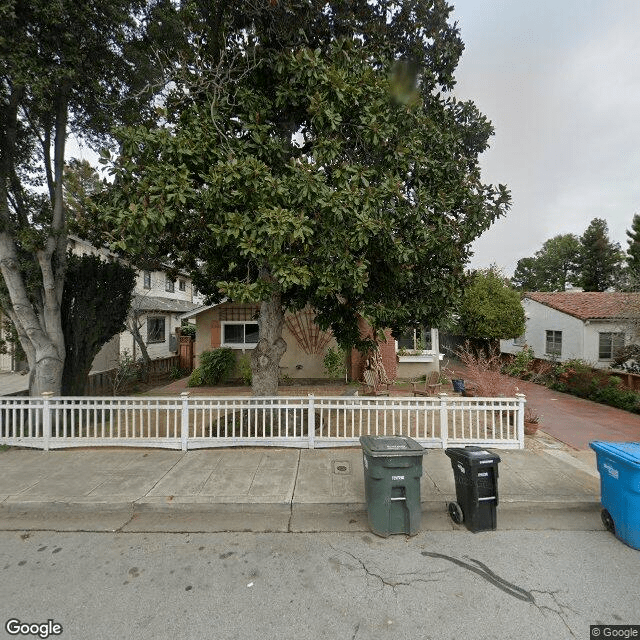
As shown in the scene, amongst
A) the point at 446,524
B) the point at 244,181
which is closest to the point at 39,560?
the point at 446,524

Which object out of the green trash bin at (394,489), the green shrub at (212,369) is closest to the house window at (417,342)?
the green shrub at (212,369)

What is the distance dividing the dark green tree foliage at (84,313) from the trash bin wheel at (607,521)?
31.3ft

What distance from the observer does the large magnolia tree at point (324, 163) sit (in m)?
4.83

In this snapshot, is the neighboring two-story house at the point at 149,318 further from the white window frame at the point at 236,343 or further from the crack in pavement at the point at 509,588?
the crack in pavement at the point at 509,588

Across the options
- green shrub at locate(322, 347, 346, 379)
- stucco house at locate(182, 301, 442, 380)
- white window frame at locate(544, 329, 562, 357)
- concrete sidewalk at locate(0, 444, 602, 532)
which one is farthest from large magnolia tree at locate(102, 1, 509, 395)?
white window frame at locate(544, 329, 562, 357)

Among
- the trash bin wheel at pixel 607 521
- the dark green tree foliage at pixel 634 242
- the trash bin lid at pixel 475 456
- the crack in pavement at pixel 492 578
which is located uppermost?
the dark green tree foliage at pixel 634 242

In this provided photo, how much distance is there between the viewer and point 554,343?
1606 centimetres

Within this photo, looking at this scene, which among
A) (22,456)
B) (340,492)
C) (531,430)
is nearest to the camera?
(340,492)

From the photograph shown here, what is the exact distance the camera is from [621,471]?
353 centimetres

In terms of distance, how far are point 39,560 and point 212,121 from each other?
233 inches

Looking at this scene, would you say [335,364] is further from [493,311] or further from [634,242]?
[634,242]

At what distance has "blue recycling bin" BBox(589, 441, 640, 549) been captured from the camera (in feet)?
11.2

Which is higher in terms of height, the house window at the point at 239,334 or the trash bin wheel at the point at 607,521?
the house window at the point at 239,334

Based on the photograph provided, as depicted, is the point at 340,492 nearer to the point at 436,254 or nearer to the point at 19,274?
the point at 436,254
